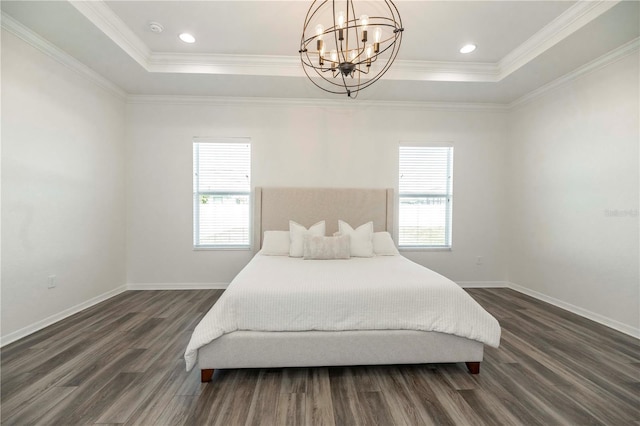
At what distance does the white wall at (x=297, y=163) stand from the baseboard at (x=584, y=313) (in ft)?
1.39

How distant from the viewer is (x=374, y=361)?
189 centimetres

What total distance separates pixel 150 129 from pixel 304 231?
8.64ft

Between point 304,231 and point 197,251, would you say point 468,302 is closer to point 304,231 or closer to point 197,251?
point 304,231

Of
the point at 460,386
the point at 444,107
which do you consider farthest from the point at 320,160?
the point at 460,386

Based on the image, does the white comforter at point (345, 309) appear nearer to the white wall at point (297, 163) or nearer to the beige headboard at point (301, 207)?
the beige headboard at point (301, 207)

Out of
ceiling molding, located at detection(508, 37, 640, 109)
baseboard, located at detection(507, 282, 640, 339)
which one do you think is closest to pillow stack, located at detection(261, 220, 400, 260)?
baseboard, located at detection(507, 282, 640, 339)

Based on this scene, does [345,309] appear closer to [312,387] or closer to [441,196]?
[312,387]

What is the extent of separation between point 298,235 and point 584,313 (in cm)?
328

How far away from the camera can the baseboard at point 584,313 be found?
254cm

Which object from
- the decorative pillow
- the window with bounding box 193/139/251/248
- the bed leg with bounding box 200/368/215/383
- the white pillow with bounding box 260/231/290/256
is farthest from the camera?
the window with bounding box 193/139/251/248

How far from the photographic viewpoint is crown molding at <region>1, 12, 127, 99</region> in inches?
89.5

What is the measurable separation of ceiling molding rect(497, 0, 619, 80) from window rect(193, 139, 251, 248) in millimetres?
3380

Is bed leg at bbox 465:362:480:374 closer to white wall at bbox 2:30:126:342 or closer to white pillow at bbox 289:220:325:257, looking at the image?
white pillow at bbox 289:220:325:257

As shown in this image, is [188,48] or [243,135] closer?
[188,48]
